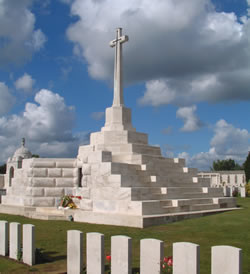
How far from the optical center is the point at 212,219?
37.7ft

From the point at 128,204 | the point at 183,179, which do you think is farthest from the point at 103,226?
the point at 183,179

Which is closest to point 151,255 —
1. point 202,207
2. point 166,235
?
point 166,235

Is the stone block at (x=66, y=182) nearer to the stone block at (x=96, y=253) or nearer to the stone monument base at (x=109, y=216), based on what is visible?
the stone monument base at (x=109, y=216)

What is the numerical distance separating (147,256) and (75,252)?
1.48 m

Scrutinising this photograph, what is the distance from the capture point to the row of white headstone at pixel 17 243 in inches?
258

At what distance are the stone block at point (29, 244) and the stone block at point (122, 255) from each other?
1998mm

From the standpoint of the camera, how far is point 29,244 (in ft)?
21.5

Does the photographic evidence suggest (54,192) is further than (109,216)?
Yes

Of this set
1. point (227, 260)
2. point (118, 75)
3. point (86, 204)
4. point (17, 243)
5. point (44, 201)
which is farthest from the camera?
point (118, 75)

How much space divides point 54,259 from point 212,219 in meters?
6.26

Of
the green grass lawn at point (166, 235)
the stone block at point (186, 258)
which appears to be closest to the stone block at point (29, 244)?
the green grass lawn at point (166, 235)

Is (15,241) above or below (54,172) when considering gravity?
below

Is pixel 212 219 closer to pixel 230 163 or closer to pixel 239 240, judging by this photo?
pixel 239 240

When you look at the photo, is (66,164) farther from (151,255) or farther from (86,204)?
(151,255)
